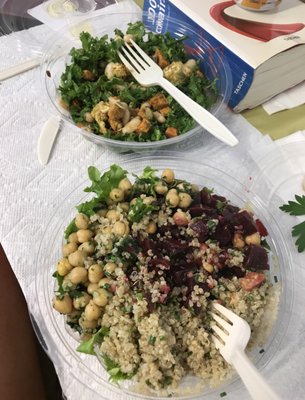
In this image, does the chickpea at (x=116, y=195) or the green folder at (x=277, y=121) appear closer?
the chickpea at (x=116, y=195)

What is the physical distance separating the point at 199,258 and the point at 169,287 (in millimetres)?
90

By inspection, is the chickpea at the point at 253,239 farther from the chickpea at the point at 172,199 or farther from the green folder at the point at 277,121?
the green folder at the point at 277,121

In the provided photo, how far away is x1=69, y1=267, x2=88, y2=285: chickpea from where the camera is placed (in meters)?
0.84

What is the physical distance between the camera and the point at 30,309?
0.92 m

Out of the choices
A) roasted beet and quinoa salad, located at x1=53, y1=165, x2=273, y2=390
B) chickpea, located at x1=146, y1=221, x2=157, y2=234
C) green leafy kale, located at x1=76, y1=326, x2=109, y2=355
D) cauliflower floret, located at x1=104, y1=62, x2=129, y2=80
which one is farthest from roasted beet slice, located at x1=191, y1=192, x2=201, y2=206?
cauliflower floret, located at x1=104, y1=62, x2=129, y2=80

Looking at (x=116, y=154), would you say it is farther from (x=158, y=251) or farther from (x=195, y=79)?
(x=158, y=251)

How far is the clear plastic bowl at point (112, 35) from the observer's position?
1.10 meters

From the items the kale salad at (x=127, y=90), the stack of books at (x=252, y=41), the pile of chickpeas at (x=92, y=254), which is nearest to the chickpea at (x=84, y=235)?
the pile of chickpeas at (x=92, y=254)

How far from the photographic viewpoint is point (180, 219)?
889 mm

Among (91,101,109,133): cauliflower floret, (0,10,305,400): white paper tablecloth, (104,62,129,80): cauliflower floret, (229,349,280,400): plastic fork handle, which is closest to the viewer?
(229,349,280,400): plastic fork handle

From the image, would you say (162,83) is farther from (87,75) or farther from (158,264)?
(158,264)

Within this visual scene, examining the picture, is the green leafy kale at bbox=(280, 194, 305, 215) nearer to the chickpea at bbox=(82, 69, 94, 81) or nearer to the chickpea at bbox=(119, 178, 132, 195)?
the chickpea at bbox=(119, 178, 132, 195)

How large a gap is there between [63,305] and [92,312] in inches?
2.4

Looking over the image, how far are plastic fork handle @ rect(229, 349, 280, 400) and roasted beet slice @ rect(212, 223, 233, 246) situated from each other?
0.24 m
